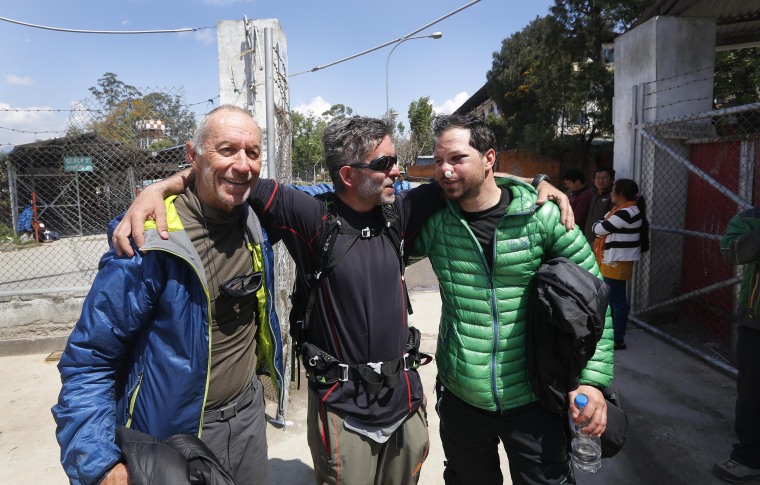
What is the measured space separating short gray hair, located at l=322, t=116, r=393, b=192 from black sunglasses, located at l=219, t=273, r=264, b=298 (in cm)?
57

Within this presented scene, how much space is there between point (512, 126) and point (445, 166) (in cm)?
2250

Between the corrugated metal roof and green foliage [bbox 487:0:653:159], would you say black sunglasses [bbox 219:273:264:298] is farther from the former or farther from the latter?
green foliage [bbox 487:0:653:159]

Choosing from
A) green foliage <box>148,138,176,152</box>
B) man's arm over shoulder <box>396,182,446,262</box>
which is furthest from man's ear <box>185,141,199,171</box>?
green foliage <box>148,138,176,152</box>

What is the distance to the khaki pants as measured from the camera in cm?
198

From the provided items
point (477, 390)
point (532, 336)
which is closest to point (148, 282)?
point (477, 390)

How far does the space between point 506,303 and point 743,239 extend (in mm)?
1946

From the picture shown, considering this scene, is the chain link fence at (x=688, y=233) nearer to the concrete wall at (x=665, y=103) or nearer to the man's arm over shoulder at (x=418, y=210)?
the concrete wall at (x=665, y=103)

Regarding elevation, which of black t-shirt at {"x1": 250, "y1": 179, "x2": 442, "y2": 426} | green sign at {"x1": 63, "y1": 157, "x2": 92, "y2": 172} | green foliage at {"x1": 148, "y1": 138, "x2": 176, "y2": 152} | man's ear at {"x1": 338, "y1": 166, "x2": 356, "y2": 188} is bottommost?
black t-shirt at {"x1": 250, "y1": 179, "x2": 442, "y2": 426}

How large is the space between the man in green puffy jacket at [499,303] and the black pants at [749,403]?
1591 millimetres

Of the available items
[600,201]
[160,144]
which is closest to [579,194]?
[600,201]

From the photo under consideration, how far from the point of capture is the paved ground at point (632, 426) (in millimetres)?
3160

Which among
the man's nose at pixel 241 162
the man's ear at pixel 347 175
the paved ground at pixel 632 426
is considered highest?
the man's nose at pixel 241 162

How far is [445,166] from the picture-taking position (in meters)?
2.08

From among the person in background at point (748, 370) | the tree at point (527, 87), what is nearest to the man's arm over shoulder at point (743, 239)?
the person in background at point (748, 370)
